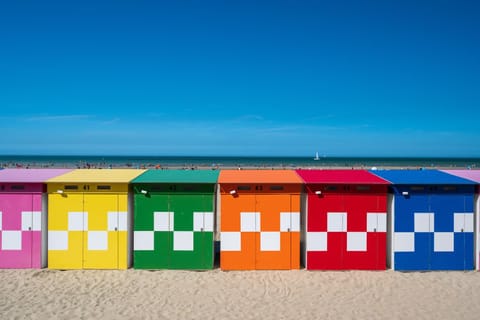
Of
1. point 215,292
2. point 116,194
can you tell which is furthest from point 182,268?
point 116,194

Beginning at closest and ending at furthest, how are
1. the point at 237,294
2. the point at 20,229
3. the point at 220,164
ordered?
the point at 237,294
the point at 20,229
the point at 220,164

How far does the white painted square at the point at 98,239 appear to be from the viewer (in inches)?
300

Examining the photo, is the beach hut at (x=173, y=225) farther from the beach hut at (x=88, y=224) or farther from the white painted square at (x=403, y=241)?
the white painted square at (x=403, y=241)

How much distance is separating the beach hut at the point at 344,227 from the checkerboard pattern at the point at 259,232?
13.1 inches

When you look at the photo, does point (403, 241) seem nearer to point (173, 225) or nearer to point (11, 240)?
point (173, 225)

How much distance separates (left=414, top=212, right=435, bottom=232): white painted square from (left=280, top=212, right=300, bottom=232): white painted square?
258cm

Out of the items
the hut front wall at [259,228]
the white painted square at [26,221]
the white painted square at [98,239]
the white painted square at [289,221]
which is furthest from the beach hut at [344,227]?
the white painted square at [26,221]

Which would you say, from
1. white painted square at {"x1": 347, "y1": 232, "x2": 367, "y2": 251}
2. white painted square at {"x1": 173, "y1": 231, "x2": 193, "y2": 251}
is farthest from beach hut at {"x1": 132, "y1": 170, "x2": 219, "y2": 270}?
white painted square at {"x1": 347, "y1": 232, "x2": 367, "y2": 251}

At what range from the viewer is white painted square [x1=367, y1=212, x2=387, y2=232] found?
7.65m

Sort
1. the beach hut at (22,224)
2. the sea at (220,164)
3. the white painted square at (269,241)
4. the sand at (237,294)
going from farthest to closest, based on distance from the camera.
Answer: the sea at (220,164), the white painted square at (269,241), the beach hut at (22,224), the sand at (237,294)

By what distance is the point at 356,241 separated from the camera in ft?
25.0

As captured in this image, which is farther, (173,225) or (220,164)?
(220,164)

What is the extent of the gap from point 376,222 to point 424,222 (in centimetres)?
102

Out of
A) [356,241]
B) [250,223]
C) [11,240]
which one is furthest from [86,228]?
[356,241]
